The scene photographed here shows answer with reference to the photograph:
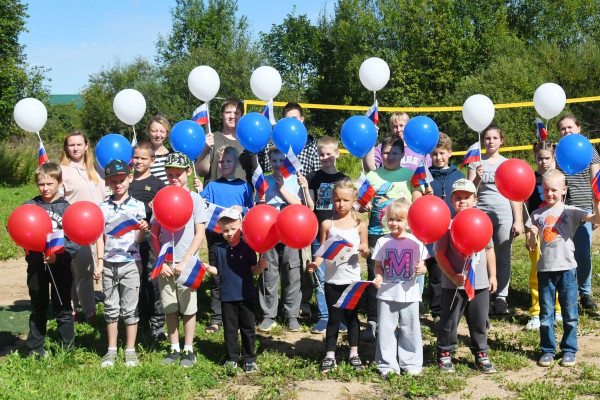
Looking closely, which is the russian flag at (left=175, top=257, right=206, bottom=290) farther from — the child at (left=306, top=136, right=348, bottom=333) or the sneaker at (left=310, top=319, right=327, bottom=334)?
the sneaker at (left=310, top=319, right=327, bottom=334)

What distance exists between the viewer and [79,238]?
442 centimetres

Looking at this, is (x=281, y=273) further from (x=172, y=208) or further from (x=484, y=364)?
(x=484, y=364)

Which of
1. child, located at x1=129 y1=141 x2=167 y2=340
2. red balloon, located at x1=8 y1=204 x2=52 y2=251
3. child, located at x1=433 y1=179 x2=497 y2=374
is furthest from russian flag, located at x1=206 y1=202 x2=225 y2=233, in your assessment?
child, located at x1=433 y1=179 x2=497 y2=374

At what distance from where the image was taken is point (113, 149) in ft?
17.9

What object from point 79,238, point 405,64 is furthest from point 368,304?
point 405,64

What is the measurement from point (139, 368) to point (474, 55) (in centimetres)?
3458

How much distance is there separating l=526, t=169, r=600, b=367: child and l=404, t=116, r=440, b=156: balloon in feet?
3.43

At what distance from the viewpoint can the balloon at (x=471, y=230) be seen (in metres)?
4.25

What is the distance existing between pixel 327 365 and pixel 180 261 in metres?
1.41

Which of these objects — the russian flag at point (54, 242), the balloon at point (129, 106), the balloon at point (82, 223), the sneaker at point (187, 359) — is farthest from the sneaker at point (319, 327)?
the balloon at point (129, 106)

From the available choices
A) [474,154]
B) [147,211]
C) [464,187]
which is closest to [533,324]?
[474,154]

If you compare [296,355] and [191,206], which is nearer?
[191,206]

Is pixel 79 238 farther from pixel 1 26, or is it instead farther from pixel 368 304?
pixel 1 26

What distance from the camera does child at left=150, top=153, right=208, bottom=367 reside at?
190 inches
